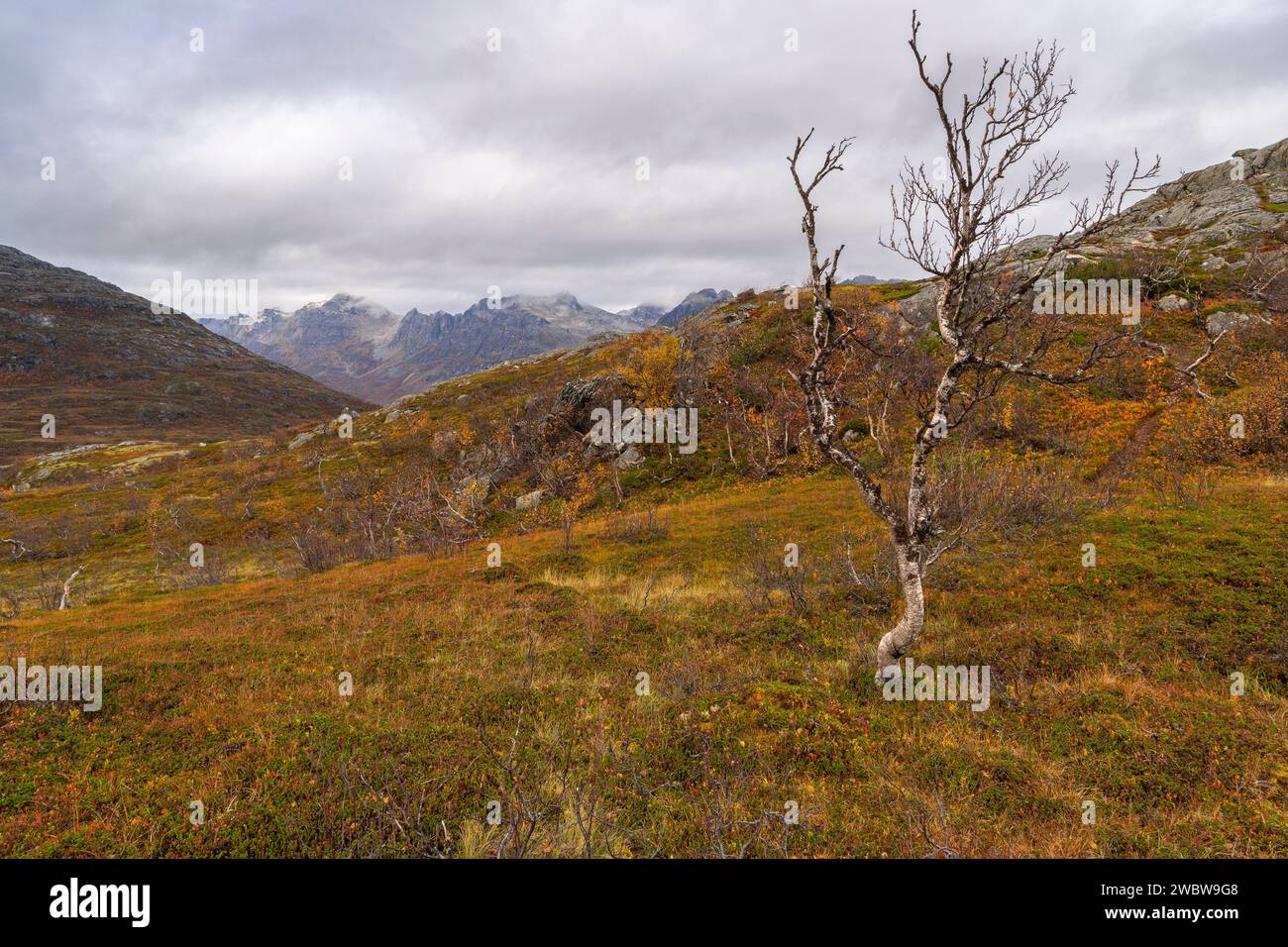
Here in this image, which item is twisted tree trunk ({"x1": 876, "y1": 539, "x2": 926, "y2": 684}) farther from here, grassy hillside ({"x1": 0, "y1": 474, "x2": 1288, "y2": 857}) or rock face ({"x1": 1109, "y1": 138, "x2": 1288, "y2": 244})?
rock face ({"x1": 1109, "y1": 138, "x2": 1288, "y2": 244})

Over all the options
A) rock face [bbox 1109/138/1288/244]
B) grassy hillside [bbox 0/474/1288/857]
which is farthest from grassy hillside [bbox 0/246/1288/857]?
rock face [bbox 1109/138/1288/244]

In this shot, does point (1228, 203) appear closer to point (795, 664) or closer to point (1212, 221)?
point (1212, 221)

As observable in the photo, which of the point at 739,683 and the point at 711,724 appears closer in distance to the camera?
the point at 711,724

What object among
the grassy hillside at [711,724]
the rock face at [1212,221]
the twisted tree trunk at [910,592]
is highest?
the rock face at [1212,221]

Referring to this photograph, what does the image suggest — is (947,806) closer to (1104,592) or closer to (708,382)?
(1104,592)

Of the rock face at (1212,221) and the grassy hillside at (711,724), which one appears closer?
the grassy hillside at (711,724)

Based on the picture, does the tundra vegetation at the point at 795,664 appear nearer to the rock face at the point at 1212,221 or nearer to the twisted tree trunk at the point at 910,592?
the twisted tree trunk at the point at 910,592

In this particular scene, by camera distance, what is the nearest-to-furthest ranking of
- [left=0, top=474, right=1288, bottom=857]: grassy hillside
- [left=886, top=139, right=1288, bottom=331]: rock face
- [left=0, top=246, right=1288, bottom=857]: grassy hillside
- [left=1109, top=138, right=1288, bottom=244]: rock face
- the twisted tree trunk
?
[left=0, top=474, right=1288, bottom=857]: grassy hillside
[left=0, top=246, right=1288, bottom=857]: grassy hillside
the twisted tree trunk
[left=886, top=139, right=1288, bottom=331]: rock face
[left=1109, top=138, right=1288, bottom=244]: rock face

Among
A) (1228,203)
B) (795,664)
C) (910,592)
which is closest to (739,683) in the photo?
(795,664)

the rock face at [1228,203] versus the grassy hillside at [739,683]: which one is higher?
the rock face at [1228,203]

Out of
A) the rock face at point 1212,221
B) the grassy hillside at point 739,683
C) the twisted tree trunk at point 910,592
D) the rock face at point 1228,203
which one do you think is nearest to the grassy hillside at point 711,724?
the grassy hillside at point 739,683

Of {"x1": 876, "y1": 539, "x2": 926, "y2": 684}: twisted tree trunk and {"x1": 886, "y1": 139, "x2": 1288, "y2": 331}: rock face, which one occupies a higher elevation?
{"x1": 886, "y1": 139, "x2": 1288, "y2": 331}: rock face

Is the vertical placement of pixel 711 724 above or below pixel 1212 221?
below

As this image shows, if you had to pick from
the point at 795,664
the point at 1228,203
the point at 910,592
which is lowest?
the point at 795,664
